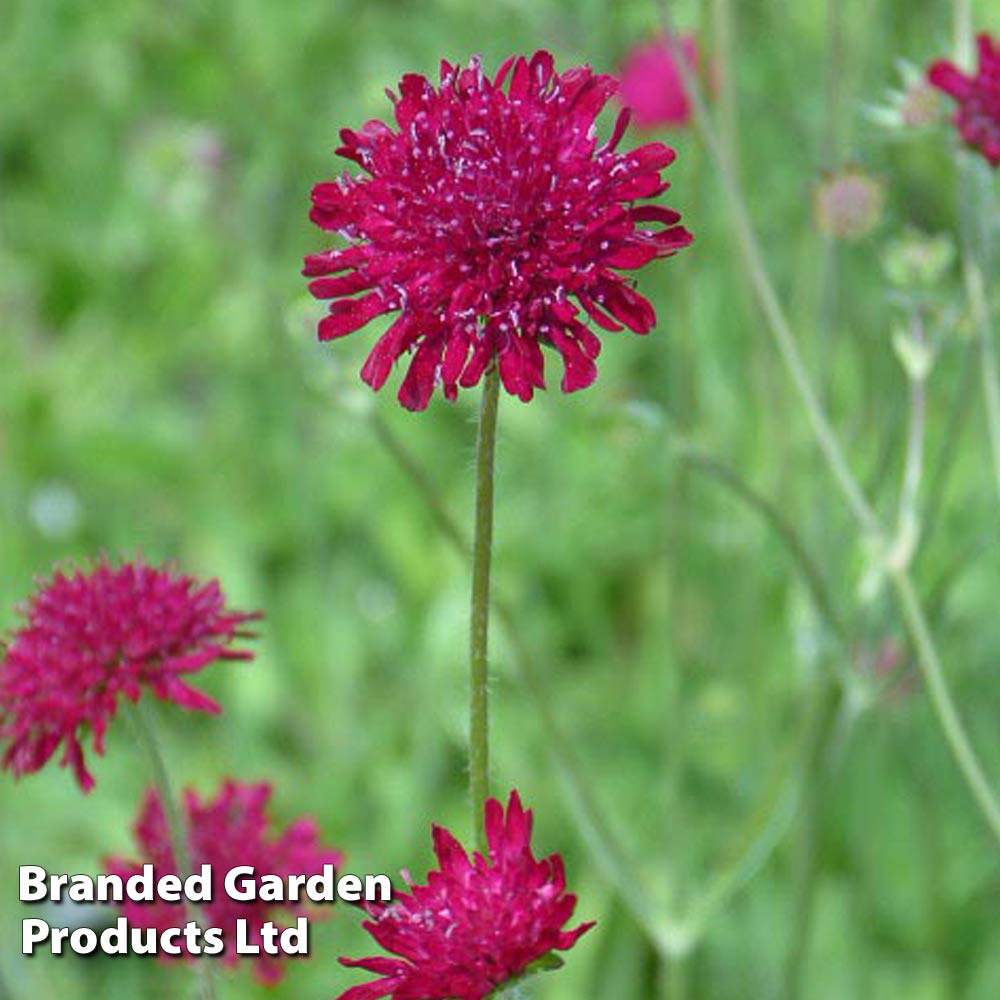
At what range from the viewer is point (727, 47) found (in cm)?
156

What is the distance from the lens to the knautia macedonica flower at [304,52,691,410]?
0.85 m

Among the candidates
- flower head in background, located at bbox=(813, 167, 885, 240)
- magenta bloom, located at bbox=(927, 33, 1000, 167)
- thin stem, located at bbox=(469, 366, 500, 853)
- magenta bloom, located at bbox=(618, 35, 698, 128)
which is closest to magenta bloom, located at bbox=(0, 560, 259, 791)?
thin stem, located at bbox=(469, 366, 500, 853)

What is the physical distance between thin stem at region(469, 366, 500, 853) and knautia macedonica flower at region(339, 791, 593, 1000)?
0.12 ft

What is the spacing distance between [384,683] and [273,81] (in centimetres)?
89

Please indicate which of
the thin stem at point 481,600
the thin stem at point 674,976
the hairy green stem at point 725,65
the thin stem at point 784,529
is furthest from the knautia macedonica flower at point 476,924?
the hairy green stem at point 725,65

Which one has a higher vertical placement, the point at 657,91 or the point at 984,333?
the point at 657,91

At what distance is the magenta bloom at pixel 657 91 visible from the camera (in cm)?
207

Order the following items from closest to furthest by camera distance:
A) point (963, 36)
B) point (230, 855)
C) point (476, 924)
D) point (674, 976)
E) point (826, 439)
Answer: point (476, 924)
point (230, 855)
point (826, 439)
point (963, 36)
point (674, 976)

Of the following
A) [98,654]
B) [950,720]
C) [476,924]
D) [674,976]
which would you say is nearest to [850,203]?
[950,720]

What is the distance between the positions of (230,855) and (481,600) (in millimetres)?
334

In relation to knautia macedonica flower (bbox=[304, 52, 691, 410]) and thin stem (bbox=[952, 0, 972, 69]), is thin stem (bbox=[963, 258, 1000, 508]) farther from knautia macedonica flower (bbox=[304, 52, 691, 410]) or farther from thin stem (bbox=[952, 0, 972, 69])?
knautia macedonica flower (bbox=[304, 52, 691, 410])

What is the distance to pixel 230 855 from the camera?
1112mm

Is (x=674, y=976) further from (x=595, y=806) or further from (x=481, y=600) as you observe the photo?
(x=481, y=600)

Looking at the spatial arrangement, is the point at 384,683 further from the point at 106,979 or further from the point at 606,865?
the point at 606,865
